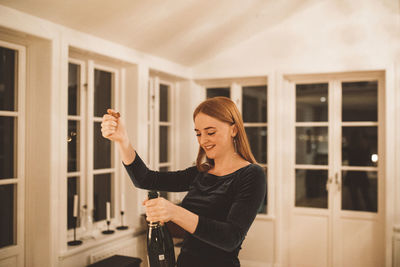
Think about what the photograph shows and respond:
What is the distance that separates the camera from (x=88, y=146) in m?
3.12

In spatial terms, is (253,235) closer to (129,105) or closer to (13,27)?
(129,105)

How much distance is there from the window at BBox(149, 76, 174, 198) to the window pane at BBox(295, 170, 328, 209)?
1457mm

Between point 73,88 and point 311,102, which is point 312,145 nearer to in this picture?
A: point 311,102

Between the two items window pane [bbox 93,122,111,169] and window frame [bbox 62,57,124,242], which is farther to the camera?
window pane [bbox 93,122,111,169]

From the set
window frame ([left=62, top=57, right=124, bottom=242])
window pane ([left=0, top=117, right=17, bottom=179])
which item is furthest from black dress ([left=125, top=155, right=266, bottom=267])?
window frame ([left=62, top=57, right=124, bottom=242])

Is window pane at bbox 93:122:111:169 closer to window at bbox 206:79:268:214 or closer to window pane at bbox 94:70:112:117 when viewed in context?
window pane at bbox 94:70:112:117

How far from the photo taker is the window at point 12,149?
250cm

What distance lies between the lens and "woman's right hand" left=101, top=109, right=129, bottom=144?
136cm

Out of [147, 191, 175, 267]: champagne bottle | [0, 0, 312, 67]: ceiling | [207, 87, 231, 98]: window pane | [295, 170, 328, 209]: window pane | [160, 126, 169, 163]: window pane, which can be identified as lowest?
[295, 170, 328, 209]: window pane

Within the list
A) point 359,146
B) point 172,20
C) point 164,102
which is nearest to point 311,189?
point 359,146

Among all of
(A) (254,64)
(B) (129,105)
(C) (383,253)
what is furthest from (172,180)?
(C) (383,253)

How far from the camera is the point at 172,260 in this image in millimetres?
1254

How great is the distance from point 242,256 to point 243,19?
254 cm

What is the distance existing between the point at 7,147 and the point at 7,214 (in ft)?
1.45
